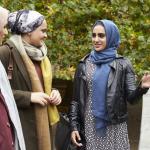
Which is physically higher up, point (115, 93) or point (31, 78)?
point (31, 78)

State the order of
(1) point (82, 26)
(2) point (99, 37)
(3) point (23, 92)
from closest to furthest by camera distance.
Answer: (3) point (23, 92)
(2) point (99, 37)
(1) point (82, 26)

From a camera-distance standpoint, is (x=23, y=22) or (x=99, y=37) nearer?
(x=23, y=22)

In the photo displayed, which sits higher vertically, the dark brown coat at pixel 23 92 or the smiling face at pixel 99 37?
the smiling face at pixel 99 37

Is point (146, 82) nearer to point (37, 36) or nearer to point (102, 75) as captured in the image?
point (102, 75)

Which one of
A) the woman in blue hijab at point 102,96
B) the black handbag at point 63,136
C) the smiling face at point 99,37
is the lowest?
the black handbag at point 63,136

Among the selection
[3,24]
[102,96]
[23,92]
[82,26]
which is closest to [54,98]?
[23,92]

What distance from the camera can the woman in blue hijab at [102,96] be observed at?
4.03 m

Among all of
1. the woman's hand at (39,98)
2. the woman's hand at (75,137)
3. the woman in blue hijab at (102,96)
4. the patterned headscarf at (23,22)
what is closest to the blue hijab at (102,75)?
the woman in blue hijab at (102,96)

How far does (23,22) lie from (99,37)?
62cm

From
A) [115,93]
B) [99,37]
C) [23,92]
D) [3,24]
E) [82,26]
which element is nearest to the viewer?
[3,24]

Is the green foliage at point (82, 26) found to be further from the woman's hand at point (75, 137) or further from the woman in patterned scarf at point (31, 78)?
the woman in patterned scarf at point (31, 78)

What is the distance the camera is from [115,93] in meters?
4.01

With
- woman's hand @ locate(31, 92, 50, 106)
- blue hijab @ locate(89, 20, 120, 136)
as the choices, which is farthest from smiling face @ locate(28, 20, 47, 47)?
blue hijab @ locate(89, 20, 120, 136)

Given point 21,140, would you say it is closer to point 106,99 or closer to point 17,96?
point 17,96
